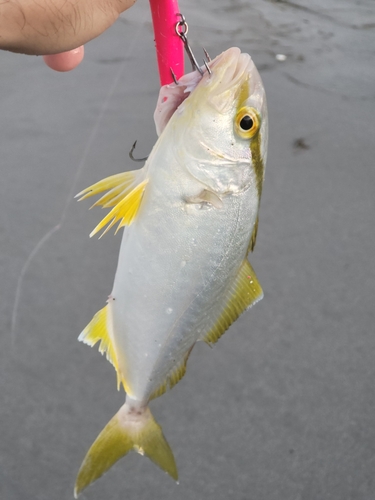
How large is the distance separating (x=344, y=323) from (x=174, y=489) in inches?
37.6

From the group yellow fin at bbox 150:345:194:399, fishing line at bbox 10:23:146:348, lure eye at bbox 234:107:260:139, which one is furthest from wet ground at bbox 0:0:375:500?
lure eye at bbox 234:107:260:139

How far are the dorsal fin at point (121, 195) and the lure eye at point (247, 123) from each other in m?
0.23

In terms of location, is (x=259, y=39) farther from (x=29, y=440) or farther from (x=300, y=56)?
(x=29, y=440)

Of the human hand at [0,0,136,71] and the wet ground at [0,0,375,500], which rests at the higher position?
the human hand at [0,0,136,71]

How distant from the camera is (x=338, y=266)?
2.04 m

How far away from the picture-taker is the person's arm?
2.88 feet

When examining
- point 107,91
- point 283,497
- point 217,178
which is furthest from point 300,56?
point 283,497

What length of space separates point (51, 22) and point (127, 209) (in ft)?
1.41

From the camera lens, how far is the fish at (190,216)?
0.93m

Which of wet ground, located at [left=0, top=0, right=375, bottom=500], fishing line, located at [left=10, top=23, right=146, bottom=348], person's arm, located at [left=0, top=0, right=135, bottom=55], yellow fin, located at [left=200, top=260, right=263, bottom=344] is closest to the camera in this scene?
person's arm, located at [left=0, top=0, right=135, bottom=55]

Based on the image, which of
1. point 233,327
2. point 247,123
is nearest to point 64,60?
point 247,123

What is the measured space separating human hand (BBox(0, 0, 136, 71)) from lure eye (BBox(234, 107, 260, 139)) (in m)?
0.40

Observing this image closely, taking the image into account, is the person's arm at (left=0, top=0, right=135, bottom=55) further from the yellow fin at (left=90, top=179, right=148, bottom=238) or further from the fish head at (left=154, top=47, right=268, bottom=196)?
the yellow fin at (left=90, top=179, right=148, bottom=238)

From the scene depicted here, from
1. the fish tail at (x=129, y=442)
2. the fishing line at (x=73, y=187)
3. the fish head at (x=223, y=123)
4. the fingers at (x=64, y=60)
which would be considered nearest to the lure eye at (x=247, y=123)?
the fish head at (x=223, y=123)
